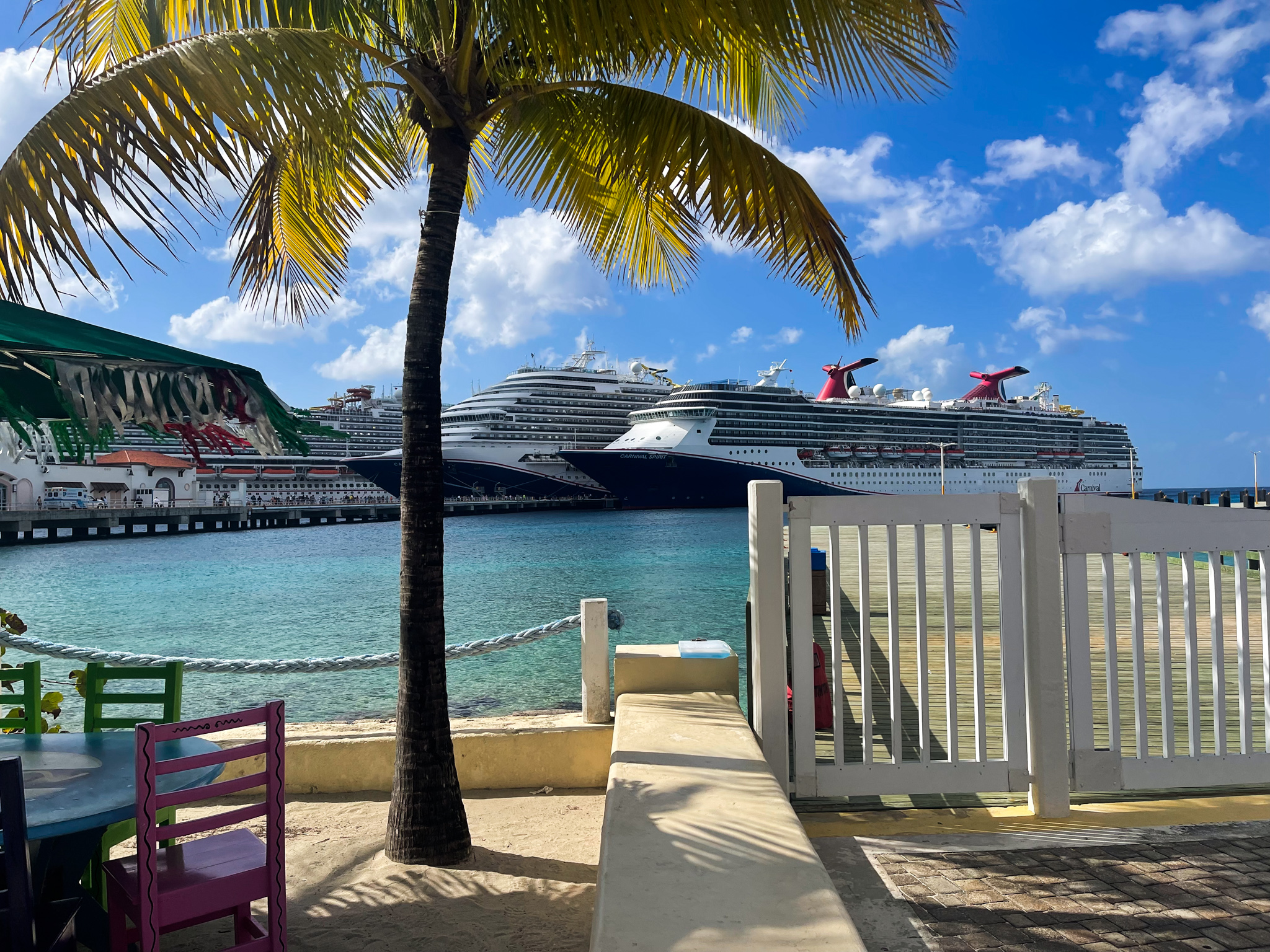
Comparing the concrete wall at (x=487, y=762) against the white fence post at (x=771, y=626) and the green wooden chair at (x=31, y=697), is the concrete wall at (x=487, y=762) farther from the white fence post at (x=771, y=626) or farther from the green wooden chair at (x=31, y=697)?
the white fence post at (x=771, y=626)

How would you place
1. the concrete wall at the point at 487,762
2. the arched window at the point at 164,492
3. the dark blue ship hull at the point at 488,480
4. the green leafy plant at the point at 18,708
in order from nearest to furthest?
1. the green leafy plant at the point at 18,708
2. the concrete wall at the point at 487,762
3. the arched window at the point at 164,492
4. the dark blue ship hull at the point at 488,480

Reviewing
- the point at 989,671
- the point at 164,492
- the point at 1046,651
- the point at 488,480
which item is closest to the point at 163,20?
the point at 1046,651

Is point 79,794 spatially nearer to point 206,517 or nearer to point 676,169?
point 676,169

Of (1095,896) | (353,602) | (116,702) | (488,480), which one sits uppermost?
(488,480)

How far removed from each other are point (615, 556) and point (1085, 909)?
22905mm

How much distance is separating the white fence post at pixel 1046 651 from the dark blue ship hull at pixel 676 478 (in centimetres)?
3858

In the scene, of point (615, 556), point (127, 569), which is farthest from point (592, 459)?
point (127, 569)

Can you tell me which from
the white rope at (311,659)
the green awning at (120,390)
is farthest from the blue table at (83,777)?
the white rope at (311,659)

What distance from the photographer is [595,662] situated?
10.7ft

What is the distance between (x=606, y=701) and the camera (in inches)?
128

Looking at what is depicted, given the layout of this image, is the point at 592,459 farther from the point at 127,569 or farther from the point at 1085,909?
the point at 1085,909

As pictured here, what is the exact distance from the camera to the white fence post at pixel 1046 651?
230 cm

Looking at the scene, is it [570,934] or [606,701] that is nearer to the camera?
[570,934]

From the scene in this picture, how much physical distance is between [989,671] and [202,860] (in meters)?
3.63
